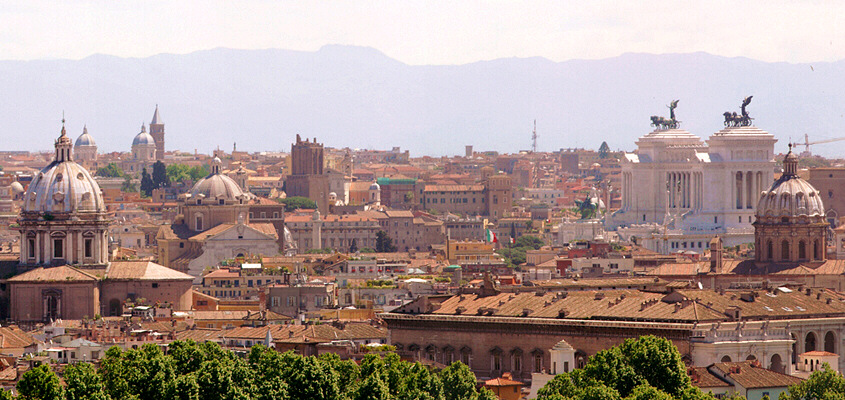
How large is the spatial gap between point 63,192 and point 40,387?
209 feet

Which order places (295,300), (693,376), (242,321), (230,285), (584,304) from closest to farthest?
(693,376)
(584,304)
(242,321)
(295,300)
(230,285)

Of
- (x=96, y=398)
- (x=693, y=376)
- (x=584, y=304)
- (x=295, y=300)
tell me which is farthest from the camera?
(x=295, y=300)

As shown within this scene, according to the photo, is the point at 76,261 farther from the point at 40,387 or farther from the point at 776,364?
the point at 40,387

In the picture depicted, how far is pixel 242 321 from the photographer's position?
391 ft

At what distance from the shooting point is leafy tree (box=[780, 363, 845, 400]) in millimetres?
81250

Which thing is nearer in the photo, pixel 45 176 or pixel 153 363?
pixel 153 363

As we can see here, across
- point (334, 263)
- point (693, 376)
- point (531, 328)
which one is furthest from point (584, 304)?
point (334, 263)

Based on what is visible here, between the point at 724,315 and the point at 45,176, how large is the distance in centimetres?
5292

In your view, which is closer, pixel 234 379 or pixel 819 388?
pixel 234 379

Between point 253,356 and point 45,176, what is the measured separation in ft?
174

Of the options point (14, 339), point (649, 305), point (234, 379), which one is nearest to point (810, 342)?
point (649, 305)

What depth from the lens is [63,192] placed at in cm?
13538

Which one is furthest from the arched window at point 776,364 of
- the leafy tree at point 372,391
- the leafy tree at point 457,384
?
the leafy tree at point 372,391

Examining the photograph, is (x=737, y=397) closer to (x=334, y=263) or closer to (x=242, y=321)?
(x=242, y=321)
